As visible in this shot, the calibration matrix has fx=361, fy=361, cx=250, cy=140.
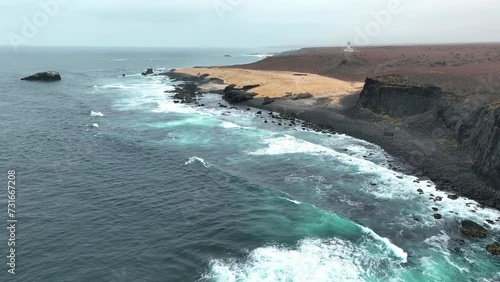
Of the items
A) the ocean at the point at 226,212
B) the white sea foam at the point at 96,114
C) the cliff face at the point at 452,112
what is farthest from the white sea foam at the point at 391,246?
the white sea foam at the point at 96,114

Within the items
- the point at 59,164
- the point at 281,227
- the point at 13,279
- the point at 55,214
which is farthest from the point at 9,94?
the point at 281,227

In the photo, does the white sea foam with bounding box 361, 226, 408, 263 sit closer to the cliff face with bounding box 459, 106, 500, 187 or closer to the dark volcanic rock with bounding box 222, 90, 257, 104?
the cliff face with bounding box 459, 106, 500, 187

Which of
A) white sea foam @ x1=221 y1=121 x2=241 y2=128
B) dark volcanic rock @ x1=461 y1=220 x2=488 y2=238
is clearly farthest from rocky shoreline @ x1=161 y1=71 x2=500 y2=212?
white sea foam @ x1=221 y1=121 x2=241 y2=128

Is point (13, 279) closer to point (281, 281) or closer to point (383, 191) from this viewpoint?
point (281, 281)

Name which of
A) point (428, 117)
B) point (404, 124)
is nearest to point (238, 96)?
point (404, 124)

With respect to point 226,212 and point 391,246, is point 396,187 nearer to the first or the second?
point 391,246

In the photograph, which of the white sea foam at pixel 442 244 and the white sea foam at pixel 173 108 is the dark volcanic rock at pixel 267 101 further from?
the white sea foam at pixel 442 244
